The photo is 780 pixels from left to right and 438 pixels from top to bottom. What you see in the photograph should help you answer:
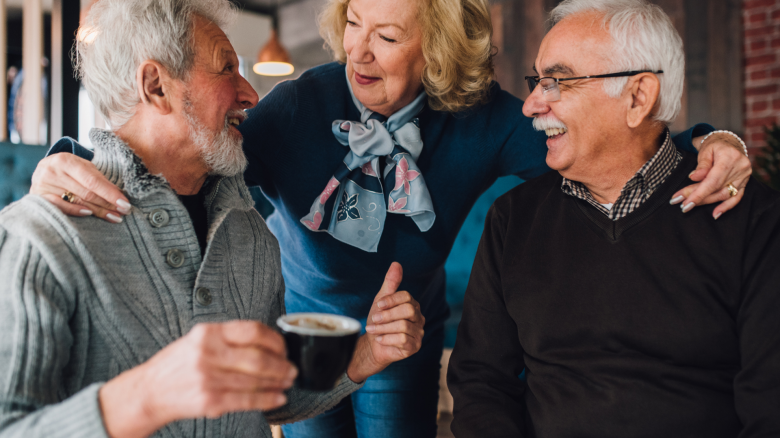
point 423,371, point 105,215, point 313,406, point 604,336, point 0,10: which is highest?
point 0,10

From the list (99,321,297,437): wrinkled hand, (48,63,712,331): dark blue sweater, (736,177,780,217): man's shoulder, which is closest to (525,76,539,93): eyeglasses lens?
(48,63,712,331): dark blue sweater

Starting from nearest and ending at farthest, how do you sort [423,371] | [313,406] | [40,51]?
[313,406], [423,371], [40,51]

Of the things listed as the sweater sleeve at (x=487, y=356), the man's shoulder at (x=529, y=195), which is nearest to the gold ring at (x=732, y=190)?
the man's shoulder at (x=529, y=195)

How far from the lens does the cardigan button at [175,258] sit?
1.05 m

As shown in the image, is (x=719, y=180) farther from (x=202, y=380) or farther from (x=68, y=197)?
(x=68, y=197)

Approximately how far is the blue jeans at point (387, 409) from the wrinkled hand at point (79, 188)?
98 centimetres

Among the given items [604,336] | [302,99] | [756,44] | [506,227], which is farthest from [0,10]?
[756,44]

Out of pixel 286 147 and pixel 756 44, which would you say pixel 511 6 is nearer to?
pixel 756 44

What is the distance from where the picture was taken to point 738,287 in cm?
117

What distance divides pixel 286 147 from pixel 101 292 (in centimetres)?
72

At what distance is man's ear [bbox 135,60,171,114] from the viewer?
111 cm

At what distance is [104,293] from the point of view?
0.95 m

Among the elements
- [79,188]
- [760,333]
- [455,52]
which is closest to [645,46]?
[455,52]

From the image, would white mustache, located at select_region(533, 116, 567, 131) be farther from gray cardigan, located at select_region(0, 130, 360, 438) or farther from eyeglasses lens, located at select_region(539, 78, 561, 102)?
gray cardigan, located at select_region(0, 130, 360, 438)
